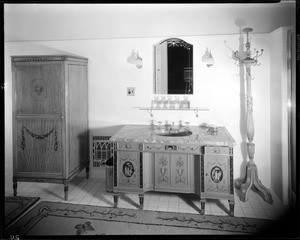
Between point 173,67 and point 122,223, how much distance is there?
2054 millimetres

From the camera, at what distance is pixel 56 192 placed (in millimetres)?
A: 3707

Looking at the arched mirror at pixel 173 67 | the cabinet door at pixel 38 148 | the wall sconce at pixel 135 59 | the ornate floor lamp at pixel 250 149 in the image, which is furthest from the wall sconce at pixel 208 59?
the cabinet door at pixel 38 148

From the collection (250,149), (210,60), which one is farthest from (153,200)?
(210,60)

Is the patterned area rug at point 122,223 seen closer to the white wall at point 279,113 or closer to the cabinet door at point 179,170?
the cabinet door at point 179,170

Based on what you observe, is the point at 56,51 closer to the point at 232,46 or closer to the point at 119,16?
the point at 119,16

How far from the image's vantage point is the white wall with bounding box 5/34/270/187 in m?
3.63

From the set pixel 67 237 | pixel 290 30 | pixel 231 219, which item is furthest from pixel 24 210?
pixel 290 30

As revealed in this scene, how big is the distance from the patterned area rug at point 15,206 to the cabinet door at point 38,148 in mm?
302

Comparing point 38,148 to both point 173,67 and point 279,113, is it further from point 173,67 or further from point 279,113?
point 279,113

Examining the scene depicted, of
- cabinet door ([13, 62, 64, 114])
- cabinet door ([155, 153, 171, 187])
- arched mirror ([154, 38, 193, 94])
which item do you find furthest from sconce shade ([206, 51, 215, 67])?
cabinet door ([13, 62, 64, 114])

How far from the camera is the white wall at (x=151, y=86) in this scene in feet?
11.9

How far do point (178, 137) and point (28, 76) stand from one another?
6.42 ft

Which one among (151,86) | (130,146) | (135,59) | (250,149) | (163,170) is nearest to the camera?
(130,146)

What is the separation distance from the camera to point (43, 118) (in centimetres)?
350
